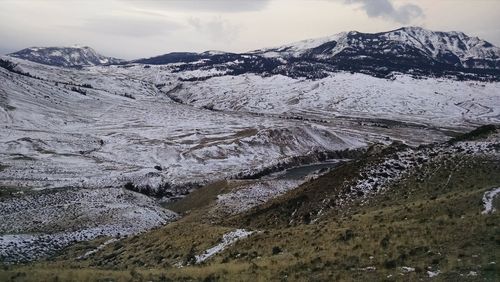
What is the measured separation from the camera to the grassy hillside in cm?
1838

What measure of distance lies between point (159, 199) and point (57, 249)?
37676 millimetres

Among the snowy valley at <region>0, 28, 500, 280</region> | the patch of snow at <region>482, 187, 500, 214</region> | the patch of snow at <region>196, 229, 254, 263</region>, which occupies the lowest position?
the snowy valley at <region>0, 28, 500, 280</region>

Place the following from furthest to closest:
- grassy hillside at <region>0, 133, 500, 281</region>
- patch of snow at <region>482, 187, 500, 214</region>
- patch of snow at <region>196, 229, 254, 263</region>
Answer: patch of snow at <region>196, 229, 254, 263</region> → patch of snow at <region>482, 187, 500, 214</region> → grassy hillside at <region>0, 133, 500, 281</region>

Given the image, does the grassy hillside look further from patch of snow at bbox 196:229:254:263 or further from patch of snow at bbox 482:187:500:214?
patch of snow at bbox 196:229:254:263

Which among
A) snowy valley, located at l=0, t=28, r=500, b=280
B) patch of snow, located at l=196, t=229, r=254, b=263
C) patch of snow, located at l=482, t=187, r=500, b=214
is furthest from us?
snowy valley, located at l=0, t=28, r=500, b=280

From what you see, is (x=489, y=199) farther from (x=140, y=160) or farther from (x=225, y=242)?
(x=140, y=160)

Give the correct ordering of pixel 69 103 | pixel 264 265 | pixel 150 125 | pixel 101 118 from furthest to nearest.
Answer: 1. pixel 69 103
2. pixel 101 118
3. pixel 150 125
4. pixel 264 265

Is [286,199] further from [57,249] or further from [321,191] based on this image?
[57,249]

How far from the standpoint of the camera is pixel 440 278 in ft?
52.4

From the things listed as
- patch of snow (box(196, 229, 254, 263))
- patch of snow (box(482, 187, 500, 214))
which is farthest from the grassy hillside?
patch of snow (box(196, 229, 254, 263))

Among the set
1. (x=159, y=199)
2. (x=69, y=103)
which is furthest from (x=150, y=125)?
(x=159, y=199)

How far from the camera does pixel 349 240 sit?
23844mm

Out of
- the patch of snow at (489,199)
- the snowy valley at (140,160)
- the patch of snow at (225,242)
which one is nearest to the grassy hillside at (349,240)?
the patch of snow at (489,199)

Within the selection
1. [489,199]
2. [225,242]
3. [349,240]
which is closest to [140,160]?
[225,242]
